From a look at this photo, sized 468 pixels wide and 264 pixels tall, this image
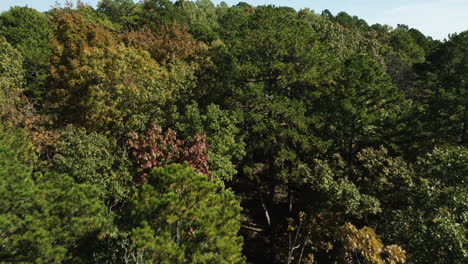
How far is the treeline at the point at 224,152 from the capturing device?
370 inches

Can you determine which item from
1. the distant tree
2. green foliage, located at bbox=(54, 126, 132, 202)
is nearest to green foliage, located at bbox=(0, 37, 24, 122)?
green foliage, located at bbox=(54, 126, 132, 202)

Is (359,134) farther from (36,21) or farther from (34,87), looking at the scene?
(36,21)

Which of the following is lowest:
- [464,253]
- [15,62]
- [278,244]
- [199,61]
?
[278,244]

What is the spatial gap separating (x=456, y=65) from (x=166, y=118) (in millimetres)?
23298

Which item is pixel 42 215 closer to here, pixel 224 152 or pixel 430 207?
pixel 224 152

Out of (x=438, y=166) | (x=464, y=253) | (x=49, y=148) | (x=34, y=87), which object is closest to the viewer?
(x=464, y=253)

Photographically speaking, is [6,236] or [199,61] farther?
[199,61]

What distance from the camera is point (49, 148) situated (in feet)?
59.3

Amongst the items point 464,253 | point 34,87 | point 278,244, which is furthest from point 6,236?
point 34,87

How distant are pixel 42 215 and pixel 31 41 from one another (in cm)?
2973

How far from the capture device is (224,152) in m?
16.8

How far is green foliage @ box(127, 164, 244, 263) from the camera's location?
28.2ft

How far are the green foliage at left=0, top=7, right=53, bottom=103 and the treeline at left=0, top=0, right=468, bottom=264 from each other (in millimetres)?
283

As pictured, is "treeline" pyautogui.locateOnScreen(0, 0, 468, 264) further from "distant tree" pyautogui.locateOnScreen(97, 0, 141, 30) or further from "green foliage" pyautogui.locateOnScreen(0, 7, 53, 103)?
"distant tree" pyautogui.locateOnScreen(97, 0, 141, 30)
